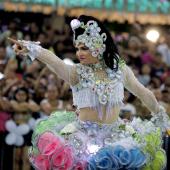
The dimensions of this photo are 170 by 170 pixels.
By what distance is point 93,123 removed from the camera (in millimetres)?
7449

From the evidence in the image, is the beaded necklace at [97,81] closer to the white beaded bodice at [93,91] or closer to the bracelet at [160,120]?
the white beaded bodice at [93,91]

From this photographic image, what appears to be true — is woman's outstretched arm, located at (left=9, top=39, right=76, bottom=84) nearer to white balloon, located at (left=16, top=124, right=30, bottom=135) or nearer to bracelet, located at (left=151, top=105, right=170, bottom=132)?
bracelet, located at (left=151, top=105, right=170, bottom=132)

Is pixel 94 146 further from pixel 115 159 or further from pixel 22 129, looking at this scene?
pixel 22 129

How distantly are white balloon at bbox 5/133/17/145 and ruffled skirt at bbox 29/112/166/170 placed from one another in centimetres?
302

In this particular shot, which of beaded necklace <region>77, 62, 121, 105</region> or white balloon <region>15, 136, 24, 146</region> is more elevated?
beaded necklace <region>77, 62, 121, 105</region>

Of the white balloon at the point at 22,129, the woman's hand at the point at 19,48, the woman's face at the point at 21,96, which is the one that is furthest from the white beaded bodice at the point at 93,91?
the woman's face at the point at 21,96

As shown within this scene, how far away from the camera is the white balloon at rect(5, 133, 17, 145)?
1071 centimetres

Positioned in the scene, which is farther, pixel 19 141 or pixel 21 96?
pixel 21 96

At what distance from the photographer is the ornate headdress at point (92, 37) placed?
7507mm

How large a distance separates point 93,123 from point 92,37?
80 centimetres

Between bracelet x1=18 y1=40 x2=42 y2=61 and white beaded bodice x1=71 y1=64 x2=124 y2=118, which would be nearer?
bracelet x1=18 y1=40 x2=42 y2=61

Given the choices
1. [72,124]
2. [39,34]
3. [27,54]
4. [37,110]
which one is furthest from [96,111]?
[39,34]

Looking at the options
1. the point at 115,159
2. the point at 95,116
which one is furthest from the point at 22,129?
the point at 115,159

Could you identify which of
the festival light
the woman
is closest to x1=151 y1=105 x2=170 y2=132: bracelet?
the woman
